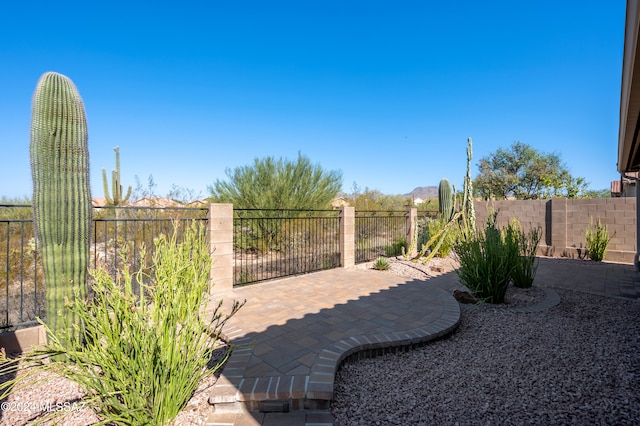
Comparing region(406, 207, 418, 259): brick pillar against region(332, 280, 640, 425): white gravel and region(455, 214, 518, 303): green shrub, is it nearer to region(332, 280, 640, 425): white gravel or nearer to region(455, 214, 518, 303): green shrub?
region(455, 214, 518, 303): green shrub

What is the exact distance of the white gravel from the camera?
2041 mm

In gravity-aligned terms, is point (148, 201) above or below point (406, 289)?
above

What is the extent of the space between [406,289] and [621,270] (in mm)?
6229

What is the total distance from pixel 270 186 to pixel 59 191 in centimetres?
873

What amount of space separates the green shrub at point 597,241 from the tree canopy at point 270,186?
9.29 meters

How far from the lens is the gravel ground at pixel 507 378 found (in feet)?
6.70

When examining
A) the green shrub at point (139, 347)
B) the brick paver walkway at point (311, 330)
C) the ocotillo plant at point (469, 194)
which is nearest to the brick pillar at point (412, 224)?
the ocotillo plant at point (469, 194)

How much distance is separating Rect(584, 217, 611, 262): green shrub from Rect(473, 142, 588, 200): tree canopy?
11.8m

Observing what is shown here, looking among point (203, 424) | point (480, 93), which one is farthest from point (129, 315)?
point (480, 93)

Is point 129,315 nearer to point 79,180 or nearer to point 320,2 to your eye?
point 79,180

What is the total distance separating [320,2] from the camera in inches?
334

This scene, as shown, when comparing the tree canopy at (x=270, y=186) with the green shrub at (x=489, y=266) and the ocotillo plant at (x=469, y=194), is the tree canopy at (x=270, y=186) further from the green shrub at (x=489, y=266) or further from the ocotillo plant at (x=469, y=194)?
the green shrub at (x=489, y=266)

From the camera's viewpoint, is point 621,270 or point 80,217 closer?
point 80,217

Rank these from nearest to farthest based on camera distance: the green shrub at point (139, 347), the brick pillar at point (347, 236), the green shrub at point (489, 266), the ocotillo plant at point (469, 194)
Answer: the green shrub at point (139, 347) < the green shrub at point (489, 266) < the ocotillo plant at point (469, 194) < the brick pillar at point (347, 236)
